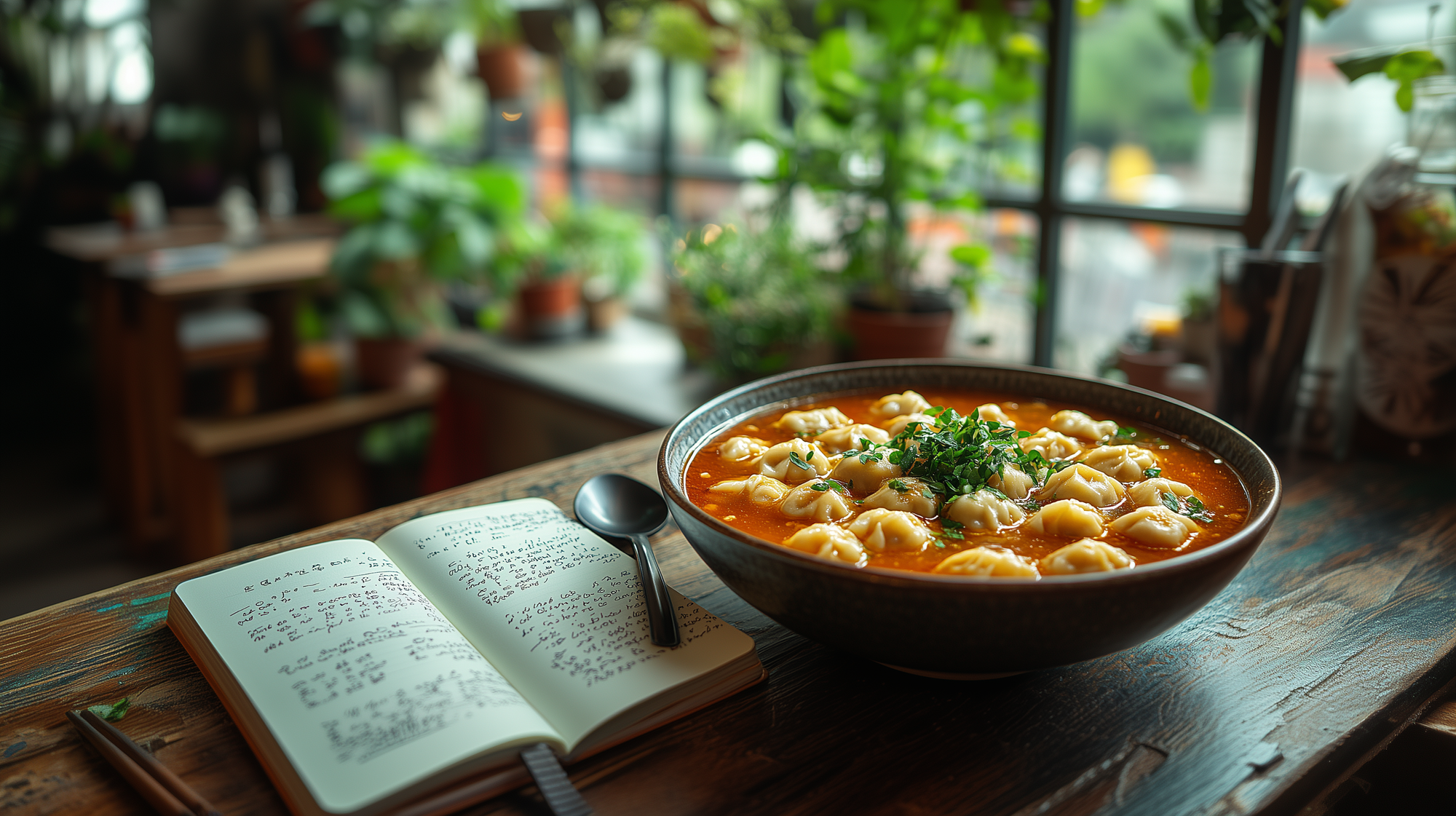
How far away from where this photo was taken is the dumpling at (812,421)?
1.14 m

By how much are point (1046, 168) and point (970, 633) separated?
1.83 metres

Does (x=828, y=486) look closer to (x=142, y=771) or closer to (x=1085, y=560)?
(x=1085, y=560)

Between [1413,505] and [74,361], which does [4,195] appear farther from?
[1413,505]

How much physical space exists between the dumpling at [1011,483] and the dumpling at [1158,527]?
0.32 ft

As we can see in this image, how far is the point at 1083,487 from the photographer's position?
0.93m

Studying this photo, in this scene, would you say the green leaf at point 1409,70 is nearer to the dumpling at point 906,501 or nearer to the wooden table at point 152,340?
the dumpling at point 906,501

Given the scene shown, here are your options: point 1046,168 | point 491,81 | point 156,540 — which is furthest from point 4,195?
point 1046,168

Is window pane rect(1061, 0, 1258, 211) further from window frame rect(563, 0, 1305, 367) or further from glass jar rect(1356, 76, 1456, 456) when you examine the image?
glass jar rect(1356, 76, 1456, 456)

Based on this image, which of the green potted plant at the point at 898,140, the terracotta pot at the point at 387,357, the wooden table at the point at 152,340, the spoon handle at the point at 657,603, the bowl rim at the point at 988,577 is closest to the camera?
the bowl rim at the point at 988,577

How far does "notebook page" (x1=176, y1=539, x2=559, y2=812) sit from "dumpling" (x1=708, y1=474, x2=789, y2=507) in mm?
302

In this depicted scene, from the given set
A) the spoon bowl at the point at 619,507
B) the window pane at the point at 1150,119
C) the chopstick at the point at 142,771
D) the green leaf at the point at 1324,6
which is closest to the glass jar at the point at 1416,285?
the green leaf at the point at 1324,6

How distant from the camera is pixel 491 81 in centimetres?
360

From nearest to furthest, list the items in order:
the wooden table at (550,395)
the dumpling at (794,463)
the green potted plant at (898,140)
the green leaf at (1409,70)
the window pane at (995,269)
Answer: the dumpling at (794,463) → the green leaf at (1409,70) → the green potted plant at (898,140) → the window pane at (995,269) → the wooden table at (550,395)

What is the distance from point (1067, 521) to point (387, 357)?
2.94 meters
